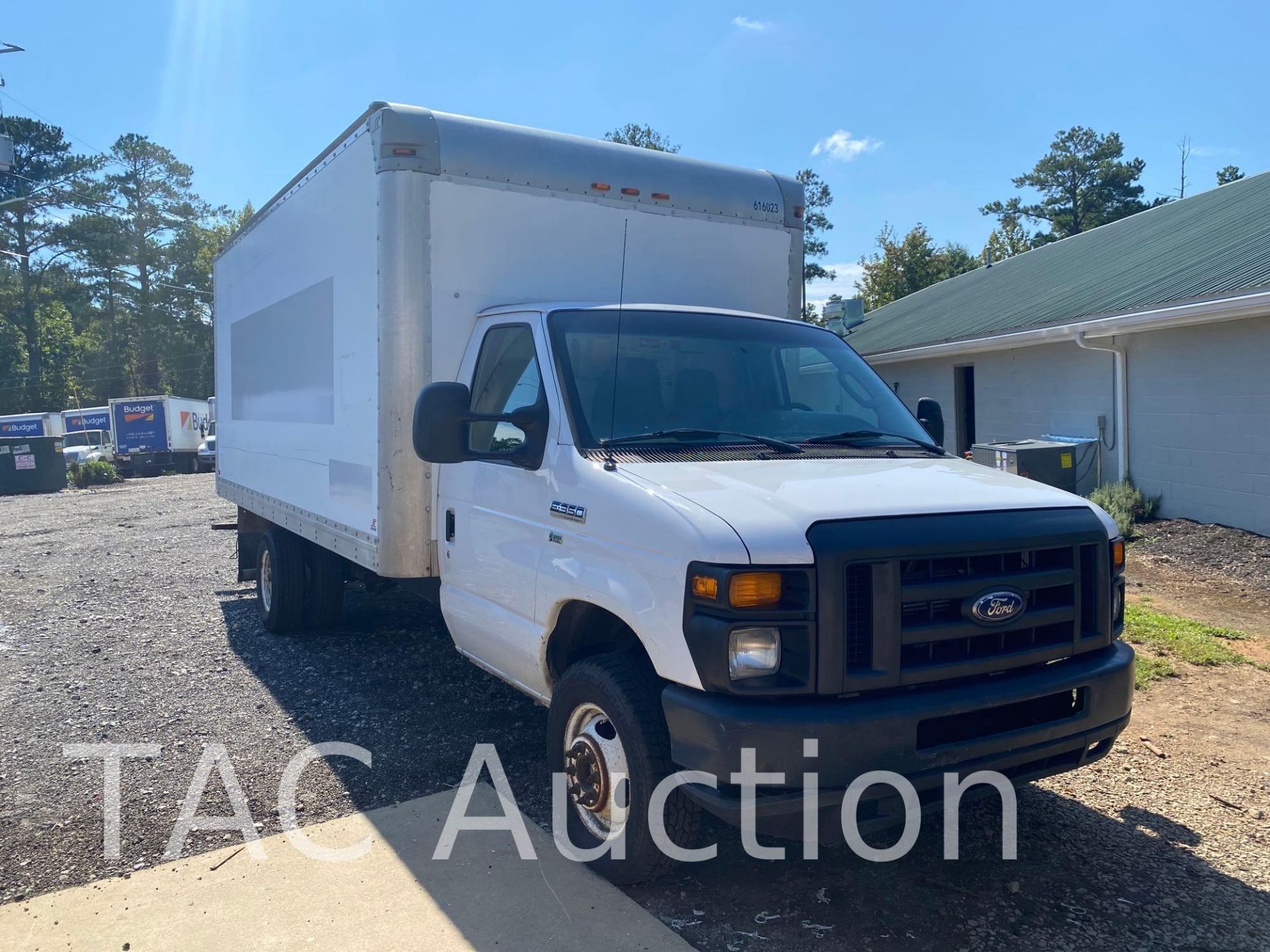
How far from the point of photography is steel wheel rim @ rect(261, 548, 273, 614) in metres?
7.69

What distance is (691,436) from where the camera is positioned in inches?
161

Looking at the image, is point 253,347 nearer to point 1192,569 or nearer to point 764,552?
point 764,552

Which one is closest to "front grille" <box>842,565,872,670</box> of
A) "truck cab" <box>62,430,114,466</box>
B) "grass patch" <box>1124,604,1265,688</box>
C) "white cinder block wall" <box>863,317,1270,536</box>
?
"grass patch" <box>1124,604,1265,688</box>

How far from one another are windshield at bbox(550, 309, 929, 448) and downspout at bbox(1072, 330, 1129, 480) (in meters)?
9.45

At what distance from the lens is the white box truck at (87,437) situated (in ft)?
114

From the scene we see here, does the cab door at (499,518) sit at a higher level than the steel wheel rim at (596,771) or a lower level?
higher

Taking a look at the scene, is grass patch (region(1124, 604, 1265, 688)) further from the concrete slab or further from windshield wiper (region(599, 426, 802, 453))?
the concrete slab

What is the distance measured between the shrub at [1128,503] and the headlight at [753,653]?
10.3m

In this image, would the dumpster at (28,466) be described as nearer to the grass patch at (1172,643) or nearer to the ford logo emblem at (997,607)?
the grass patch at (1172,643)

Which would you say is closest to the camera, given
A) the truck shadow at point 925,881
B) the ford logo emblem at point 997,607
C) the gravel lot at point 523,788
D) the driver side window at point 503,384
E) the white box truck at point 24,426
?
the ford logo emblem at point 997,607

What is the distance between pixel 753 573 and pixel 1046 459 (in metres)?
10.4

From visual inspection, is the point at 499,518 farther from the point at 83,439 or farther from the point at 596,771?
the point at 83,439

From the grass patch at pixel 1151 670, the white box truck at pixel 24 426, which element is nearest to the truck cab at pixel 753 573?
the grass patch at pixel 1151 670

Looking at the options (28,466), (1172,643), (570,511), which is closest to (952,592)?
(570,511)
